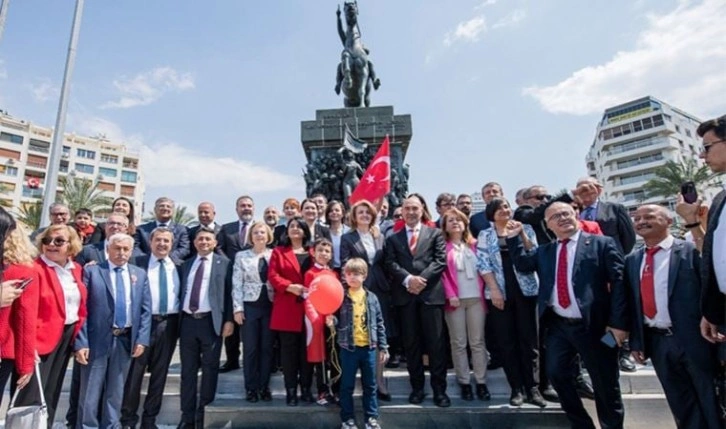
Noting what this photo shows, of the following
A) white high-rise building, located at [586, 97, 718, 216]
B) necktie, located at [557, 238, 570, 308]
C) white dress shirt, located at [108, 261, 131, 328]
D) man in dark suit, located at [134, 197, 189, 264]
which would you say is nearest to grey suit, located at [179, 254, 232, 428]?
white dress shirt, located at [108, 261, 131, 328]

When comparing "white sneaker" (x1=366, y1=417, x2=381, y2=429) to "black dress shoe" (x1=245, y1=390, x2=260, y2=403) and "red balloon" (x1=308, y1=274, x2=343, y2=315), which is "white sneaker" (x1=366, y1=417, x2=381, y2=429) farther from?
"black dress shoe" (x1=245, y1=390, x2=260, y2=403)

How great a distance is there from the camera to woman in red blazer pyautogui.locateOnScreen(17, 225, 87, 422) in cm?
307

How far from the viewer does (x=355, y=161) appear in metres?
9.84

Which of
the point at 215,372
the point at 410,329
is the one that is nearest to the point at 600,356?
the point at 410,329

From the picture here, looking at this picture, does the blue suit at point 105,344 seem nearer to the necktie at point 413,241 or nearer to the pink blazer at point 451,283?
the necktie at point 413,241

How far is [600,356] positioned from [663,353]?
42 centimetres

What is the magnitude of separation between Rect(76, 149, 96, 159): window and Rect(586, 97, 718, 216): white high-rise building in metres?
75.0

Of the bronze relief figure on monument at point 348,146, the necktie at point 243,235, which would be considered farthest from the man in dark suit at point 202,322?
the bronze relief figure on monument at point 348,146

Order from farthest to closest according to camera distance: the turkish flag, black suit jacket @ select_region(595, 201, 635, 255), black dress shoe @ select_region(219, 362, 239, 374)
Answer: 1. the turkish flag
2. black dress shoe @ select_region(219, 362, 239, 374)
3. black suit jacket @ select_region(595, 201, 635, 255)

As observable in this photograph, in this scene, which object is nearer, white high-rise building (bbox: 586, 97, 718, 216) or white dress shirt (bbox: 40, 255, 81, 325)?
white dress shirt (bbox: 40, 255, 81, 325)

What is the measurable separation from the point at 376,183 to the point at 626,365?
4.09 metres

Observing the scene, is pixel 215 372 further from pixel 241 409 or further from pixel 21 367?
pixel 21 367

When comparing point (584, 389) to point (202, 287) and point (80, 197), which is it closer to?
point (202, 287)

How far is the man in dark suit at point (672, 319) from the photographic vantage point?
2.56 m
